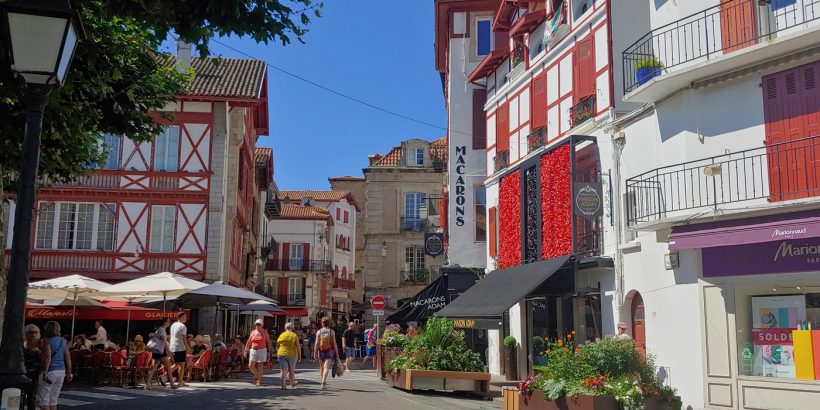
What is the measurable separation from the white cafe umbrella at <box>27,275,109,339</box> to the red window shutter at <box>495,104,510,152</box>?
1176 centimetres

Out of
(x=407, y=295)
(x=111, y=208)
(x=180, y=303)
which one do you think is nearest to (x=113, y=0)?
(x=180, y=303)

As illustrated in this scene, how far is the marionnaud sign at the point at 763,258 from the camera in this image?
459 inches

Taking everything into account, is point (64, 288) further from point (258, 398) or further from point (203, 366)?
point (258, 398)

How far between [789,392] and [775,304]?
1416 mm

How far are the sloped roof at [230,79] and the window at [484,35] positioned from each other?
836cm

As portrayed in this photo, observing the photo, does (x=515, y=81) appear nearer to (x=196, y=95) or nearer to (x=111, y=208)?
(x=196, y=95)

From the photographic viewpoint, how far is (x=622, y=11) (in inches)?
672

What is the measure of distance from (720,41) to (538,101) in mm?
7534

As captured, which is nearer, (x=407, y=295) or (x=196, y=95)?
(x=196, y=95)

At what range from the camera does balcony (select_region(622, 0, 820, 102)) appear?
1235cm

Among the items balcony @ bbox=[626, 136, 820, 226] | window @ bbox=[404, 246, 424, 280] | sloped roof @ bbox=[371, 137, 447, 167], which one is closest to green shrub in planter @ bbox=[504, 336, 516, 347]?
balcony @ bbox=[626, 136, 820, 226]

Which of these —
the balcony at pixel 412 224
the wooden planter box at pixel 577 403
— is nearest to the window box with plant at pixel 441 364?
the wooden planter box at pixel 577 403

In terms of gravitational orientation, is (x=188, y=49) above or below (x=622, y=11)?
above

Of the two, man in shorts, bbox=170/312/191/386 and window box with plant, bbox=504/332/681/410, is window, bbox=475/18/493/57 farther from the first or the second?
window box with plant, bbox=504/332/681/410
